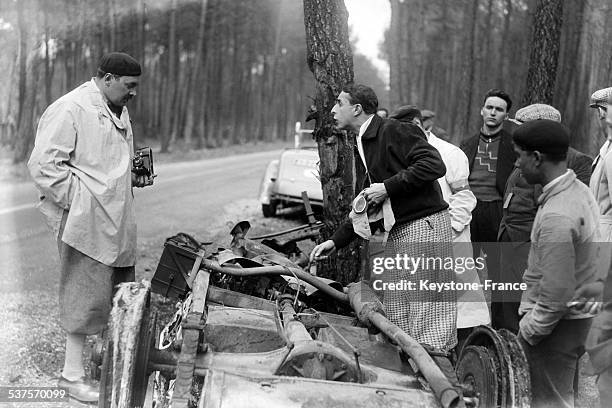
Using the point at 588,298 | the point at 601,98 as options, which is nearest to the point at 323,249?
the point at 588,298

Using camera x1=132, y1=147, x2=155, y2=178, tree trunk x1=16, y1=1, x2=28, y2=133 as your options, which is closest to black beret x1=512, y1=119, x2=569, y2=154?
camera x1=132, y1=147, x2=155, y2=178

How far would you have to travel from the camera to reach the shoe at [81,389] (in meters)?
4.61

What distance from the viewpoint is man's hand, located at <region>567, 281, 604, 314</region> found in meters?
3.62

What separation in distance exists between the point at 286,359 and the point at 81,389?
1.77 meters

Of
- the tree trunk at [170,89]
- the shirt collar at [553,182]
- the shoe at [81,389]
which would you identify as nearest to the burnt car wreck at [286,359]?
the shoe at [81,389]

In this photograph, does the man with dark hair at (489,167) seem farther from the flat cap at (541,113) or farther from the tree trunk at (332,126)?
the tree trunk at (332,126)

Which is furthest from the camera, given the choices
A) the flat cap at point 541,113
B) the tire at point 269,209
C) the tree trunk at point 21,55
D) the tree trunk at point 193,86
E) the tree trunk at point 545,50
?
the tree trunk at point 193,86

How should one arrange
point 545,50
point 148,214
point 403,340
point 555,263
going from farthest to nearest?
1. point 148,214
2. point 545,50
3. point 403,340
4. point 555,263

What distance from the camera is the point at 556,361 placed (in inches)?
151

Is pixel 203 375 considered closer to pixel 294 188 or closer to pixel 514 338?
pixel 514 338

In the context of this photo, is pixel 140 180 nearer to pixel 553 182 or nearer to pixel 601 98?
pixel 553 182

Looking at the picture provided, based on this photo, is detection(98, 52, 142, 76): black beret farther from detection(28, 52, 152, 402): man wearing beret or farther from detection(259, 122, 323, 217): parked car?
detection(259, 122, 323, 217): parked car

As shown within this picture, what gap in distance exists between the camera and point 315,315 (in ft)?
14.9

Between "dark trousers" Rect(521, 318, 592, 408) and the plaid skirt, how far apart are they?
0.95 m
